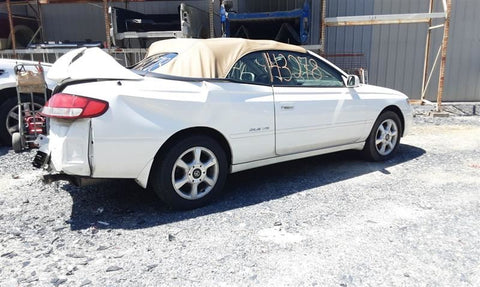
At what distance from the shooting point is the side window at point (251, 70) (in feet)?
12.4

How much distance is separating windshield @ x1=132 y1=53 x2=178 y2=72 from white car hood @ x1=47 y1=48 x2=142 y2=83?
20.8 inches

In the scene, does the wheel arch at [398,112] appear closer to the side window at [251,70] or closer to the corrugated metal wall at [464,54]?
the side window at [251,70]

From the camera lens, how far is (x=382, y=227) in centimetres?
321

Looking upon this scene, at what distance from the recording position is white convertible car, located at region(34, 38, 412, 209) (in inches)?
121

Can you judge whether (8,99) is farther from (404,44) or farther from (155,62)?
(404,44)

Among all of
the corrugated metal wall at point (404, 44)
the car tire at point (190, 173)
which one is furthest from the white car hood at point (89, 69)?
the corrugated metal wall at point (404, 44)

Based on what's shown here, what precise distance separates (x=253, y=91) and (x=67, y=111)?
170 cm

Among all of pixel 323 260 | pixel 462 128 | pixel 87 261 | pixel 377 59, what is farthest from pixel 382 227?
pixel 377 59

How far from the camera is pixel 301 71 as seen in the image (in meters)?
4.30

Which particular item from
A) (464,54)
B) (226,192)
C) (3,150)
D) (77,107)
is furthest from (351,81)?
(464,54)

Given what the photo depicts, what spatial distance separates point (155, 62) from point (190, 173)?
1.31 m

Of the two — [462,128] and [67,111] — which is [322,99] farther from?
[462,128]

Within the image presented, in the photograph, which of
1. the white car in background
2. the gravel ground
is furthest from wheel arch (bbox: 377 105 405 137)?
the white car in background

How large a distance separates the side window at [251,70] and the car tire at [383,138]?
186 centimetres
